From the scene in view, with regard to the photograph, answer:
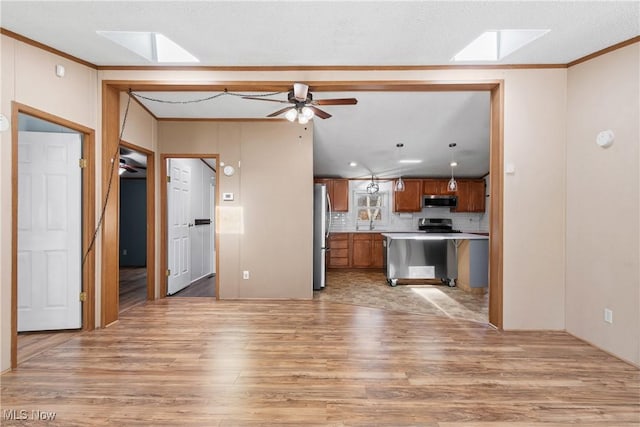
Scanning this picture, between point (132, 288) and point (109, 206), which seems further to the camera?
point (132, 288)

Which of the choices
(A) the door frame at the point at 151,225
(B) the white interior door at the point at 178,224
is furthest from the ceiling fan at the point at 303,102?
(B) the white interior door at the point at 178,224

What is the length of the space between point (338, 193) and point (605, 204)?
525cm

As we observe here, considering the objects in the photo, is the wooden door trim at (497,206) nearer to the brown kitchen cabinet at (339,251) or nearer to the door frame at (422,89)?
the door frame at (422,89)

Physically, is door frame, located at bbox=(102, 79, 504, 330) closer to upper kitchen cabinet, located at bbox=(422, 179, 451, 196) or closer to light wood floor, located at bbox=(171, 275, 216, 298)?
light wood floor, located at bbox=(171, 275, 216, 298)

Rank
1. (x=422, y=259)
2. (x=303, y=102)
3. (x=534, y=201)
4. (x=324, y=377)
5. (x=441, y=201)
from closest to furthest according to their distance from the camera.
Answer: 1. (x=324, y=377)
2. (x=303, y=102)
3. (x=534, y=201)
4. (x=422, y=259)
5. (x=441, y=201)

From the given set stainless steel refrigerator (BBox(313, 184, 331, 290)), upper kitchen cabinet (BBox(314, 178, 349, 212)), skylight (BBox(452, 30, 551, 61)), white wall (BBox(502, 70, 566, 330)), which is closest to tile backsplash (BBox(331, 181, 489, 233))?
upper kitchen cabinet (BBox(314, 178, 349, 212))

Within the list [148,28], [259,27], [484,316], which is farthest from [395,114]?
[148,28]

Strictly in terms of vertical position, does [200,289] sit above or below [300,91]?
below

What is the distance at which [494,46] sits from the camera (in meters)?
2.98

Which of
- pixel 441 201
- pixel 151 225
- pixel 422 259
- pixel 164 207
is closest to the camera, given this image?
pixel 151 225

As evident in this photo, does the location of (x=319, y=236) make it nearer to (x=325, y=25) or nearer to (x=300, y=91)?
(x=300, y=91)

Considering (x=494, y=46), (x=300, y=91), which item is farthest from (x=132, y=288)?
(x=494, y=46)

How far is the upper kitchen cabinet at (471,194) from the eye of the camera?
7.39 metres

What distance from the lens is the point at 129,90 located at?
3.28 metres
